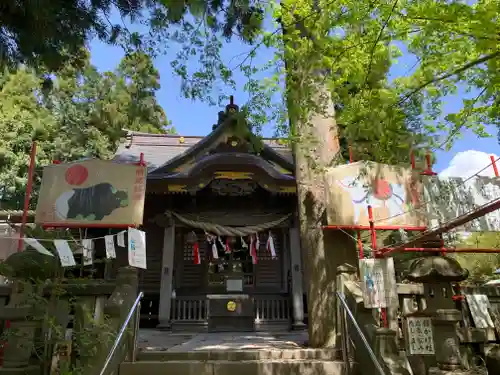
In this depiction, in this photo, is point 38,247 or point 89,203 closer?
point 38,247

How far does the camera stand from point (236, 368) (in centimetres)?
520

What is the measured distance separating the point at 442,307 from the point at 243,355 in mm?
2813

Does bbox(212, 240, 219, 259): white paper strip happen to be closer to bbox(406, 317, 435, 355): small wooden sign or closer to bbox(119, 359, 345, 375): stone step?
bbox(119, 359, 345, 375): stone step

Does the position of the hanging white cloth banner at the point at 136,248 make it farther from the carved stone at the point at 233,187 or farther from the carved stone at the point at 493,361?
the carved stone at the point at 493,361

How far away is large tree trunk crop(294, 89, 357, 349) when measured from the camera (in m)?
6.25

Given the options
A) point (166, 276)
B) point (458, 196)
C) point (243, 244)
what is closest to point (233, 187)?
point (243, 244)

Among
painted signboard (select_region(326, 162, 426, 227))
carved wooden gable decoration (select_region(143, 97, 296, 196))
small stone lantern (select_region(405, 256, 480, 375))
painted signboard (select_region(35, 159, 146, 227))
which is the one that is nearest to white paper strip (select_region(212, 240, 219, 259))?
carved wooden gable decoration (select_region(143, 97, 296, 196))

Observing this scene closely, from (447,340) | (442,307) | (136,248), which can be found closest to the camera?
(447,340)

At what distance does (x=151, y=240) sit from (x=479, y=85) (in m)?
9.71

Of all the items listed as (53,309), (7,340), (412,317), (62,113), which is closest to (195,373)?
(53,309)

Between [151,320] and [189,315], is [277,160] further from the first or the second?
[151,320]

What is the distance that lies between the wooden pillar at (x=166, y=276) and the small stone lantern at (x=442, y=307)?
7533mm

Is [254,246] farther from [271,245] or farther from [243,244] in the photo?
[271,245]

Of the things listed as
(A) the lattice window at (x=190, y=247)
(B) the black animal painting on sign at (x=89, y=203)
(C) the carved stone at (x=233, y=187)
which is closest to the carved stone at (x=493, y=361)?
(C) the carved stone at (x=233, y=187)
